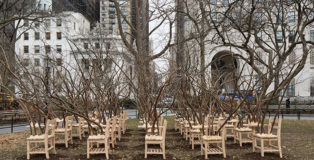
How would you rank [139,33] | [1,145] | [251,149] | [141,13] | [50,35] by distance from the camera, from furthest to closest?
[50,35]
[141,13]
[139,33]
[1,145]
[251,149]

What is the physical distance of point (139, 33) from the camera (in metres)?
21.0

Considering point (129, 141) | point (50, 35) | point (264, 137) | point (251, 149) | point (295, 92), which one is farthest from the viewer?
point (50, 35)

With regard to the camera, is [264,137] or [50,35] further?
[50,35]

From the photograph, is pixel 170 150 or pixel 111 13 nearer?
pixel 170 150

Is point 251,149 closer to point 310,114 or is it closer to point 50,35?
point 310,114

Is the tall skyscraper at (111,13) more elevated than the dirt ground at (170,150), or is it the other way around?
the tall skyscraper at (111,13)

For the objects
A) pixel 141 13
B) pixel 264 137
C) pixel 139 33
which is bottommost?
pixel 264 137

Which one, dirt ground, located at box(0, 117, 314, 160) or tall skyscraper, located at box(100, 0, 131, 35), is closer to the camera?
dirt ground, located at box(0, 117, 314, 160)

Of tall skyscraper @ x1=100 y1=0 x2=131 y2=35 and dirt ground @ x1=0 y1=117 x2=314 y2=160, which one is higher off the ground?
tall skyscraper @ x1=100 y1=0 x2=131 y2=35

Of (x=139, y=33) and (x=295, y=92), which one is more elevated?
(x=139, y=33)

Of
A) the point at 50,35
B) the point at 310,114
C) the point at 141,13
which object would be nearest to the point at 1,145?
the point at 141,13

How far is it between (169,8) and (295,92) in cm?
3529

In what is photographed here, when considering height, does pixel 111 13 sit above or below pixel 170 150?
above

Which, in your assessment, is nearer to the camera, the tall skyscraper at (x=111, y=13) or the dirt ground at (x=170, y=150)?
the dirt ground at (x=170, y=150)
